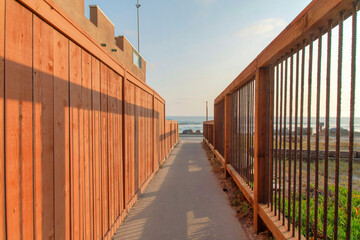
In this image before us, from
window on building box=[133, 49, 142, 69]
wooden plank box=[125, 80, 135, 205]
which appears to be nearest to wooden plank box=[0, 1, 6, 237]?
wooden plank box=[125, 80, 135, 205]

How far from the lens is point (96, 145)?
206 centimetres

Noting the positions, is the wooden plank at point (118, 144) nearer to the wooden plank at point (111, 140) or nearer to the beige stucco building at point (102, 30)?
the wooden plank at point (111, 140)

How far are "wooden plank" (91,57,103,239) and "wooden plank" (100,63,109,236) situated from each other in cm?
7

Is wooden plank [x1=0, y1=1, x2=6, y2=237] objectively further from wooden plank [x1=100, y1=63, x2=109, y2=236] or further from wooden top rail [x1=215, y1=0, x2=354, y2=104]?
Result: wooden top rail [x1=215, y1=0, x2=354, y2=104]

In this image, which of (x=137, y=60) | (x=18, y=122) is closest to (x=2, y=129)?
(x=18, y=122)

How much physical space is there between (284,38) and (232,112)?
282cm

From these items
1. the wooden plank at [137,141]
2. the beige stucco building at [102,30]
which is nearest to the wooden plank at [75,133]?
the wooden plank at [137,141]

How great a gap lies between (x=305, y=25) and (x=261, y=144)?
1458mm

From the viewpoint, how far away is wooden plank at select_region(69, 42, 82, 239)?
1.62 metres

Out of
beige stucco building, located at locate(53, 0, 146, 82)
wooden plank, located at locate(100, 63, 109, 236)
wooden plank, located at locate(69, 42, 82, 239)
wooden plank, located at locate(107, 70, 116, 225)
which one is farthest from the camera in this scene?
beige stucco building, located at locate(53, 0, 146, 82)

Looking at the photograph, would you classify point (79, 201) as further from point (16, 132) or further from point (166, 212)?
point (166, 212)

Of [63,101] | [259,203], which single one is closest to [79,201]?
[63,101]

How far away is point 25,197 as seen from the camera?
114 cm

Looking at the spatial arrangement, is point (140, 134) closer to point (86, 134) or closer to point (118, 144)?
point (118, 144)
